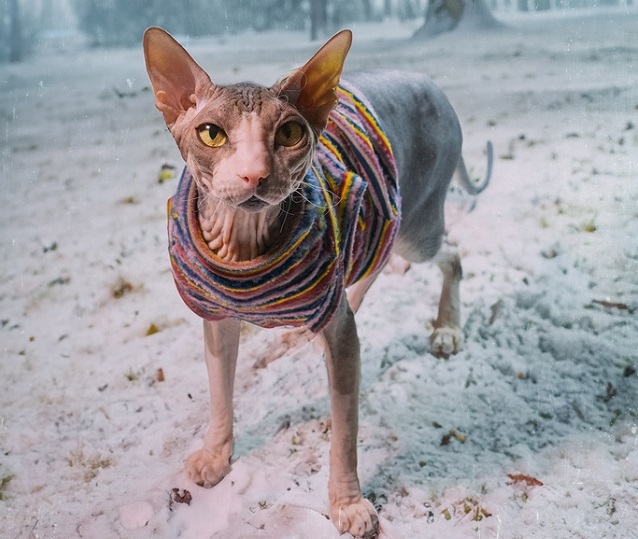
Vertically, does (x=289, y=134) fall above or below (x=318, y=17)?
above

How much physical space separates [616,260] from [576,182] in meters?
0.50

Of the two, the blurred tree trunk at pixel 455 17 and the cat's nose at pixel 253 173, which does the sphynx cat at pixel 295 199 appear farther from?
the blurred tree trunk at pixel 455 17

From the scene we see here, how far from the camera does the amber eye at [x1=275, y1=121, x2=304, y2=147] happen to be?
0.99m

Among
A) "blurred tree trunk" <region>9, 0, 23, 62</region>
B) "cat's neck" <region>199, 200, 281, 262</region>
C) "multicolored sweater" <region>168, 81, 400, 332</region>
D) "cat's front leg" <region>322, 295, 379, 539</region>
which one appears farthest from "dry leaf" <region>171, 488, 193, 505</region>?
"blurred tree trunk" <region>9, 0, 23, 62</region>

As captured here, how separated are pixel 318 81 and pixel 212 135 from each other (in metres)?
0.20

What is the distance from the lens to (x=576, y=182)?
263 cm

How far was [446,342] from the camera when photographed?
2.01 m

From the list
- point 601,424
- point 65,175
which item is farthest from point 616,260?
point 65,175

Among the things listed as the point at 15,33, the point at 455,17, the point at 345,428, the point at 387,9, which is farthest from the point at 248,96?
the point at 15,33

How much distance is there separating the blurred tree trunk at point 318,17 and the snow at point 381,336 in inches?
3.1

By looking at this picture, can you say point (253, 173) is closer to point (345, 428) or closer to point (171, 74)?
point (171, 74)

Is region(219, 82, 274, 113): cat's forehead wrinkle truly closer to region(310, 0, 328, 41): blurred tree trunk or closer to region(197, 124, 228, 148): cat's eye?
region(197, 124, 228, 148): cat's eye

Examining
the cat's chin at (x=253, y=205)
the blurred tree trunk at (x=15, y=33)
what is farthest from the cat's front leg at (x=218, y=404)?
the blurred tree trunk at (x=15, y=33)

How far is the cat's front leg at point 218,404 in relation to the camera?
1483 millimetres
